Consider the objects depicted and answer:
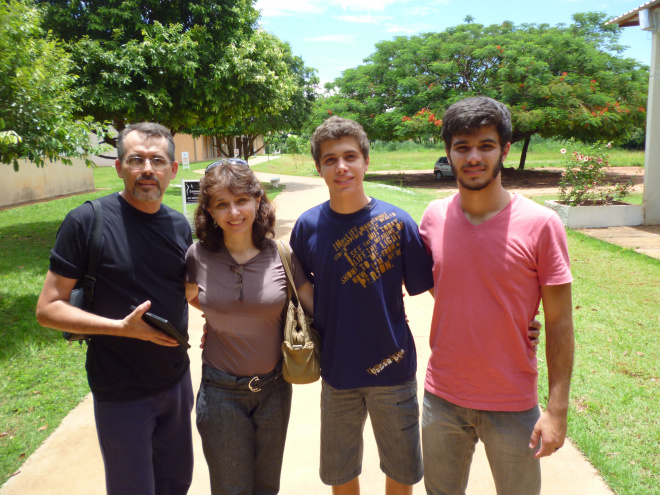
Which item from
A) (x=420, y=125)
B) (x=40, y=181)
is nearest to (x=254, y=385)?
(x=40, y=181)

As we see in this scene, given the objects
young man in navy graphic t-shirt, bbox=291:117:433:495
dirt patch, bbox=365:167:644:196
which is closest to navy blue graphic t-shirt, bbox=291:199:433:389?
young man in navy graphic t-shirt, bbox=291:117:433:495

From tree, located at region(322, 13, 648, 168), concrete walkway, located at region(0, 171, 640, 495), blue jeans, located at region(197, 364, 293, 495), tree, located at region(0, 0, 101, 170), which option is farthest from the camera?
tree, located at region(322, 13, 648, 168)

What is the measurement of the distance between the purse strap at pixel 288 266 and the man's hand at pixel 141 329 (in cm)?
57

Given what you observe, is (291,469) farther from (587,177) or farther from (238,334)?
(587,177)

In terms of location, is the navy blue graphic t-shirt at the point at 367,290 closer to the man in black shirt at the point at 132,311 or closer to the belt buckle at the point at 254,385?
the belt buckle at the point at 254,385

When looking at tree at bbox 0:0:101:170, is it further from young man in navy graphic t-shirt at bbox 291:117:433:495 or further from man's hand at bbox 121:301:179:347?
young man in navy graphic t-shirt at bbox 291:117:433:495

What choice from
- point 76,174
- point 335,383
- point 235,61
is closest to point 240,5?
point 235,61

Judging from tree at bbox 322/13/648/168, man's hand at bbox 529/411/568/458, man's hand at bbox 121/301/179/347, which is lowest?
man's hand at bbox 529/411/568/458

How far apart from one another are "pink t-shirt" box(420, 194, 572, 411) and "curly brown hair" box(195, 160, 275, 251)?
0.84m

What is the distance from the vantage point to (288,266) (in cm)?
240

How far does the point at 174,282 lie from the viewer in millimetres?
2297

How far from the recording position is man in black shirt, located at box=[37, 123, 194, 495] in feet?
6.69

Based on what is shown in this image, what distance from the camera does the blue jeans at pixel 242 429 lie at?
2229 mm

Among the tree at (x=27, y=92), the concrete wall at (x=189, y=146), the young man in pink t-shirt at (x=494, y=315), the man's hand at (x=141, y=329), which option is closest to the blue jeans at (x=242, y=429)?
the man's hand at (x=141, y=329)
